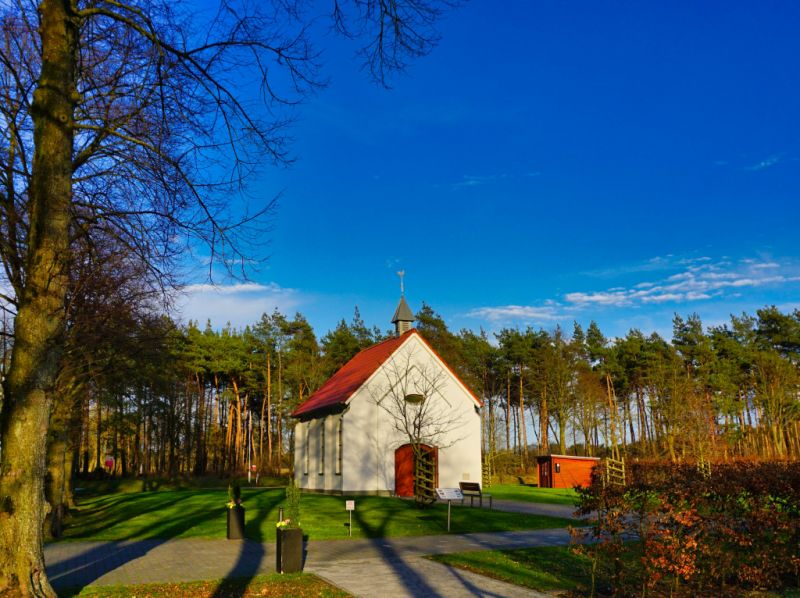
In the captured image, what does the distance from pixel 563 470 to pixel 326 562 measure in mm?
34525

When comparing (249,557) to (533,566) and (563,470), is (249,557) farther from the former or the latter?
(563,470)

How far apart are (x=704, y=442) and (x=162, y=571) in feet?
116

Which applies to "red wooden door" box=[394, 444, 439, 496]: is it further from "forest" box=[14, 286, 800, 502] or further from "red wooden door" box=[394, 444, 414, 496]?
"forest" box=[14, 286, 800, 502]

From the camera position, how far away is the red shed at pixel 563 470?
43.1 m

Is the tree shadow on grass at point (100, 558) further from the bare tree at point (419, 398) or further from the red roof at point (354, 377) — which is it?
the bare tree at point (419, 398)

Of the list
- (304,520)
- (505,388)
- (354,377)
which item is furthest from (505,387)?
(304,520)

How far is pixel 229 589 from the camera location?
9367 millimetres

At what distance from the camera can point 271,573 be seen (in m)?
10.7

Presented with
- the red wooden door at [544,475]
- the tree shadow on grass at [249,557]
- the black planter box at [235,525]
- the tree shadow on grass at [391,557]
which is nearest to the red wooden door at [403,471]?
the tree shadow on grass at [391,557]

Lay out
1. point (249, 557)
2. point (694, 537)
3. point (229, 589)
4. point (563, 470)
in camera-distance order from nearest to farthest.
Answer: point (694, 537)
point (229, 589)
point (249, 557)
point (563, 470)

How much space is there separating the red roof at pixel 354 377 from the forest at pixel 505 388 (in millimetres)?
18565

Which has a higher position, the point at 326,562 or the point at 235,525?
the point at 235,525

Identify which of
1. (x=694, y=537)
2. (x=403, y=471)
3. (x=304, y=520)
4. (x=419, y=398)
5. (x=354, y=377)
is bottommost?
(x=304, y=520)

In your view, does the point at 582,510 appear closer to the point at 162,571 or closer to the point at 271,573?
the point at 271,573
